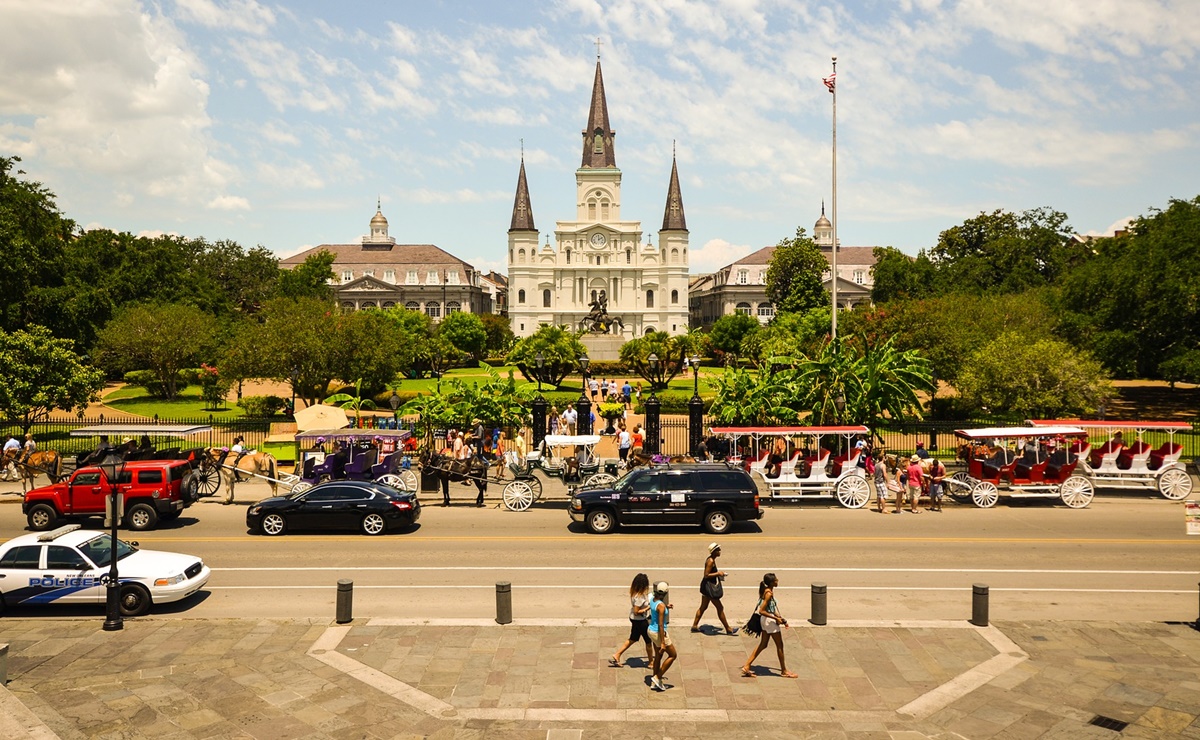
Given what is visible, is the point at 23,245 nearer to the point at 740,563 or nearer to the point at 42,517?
the point at 42,517

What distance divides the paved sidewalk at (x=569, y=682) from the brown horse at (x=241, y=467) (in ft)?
35.0

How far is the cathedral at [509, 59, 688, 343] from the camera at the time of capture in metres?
131

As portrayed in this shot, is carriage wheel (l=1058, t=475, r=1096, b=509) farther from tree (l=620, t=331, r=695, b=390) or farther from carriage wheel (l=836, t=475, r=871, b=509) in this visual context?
tree (l=620, t=331, r=695, b=390)

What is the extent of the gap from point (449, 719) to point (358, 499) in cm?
1040

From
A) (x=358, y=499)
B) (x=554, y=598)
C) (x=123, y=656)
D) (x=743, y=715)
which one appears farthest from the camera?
(x=358, y=499)

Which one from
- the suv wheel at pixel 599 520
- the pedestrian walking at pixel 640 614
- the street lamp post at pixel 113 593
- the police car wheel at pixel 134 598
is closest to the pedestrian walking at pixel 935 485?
the suv wheel at pixel 599 520

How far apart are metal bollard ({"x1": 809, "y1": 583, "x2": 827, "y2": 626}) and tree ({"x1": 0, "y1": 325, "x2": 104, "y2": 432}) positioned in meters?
30.0

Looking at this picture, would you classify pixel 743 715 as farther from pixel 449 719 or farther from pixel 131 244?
pixel 131 244

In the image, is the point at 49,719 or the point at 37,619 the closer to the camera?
the point at 49,719

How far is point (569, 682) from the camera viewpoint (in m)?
10.5

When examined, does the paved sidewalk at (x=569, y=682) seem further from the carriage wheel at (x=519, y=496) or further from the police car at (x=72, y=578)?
the carriage wheel at (x=519, y=496)

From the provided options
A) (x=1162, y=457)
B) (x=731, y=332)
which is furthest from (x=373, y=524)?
(x=731, y=332)

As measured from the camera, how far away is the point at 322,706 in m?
9.84

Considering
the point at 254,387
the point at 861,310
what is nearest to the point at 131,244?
the point at 254,387
